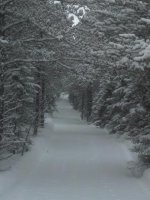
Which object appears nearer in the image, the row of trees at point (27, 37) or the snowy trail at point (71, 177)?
the snowy trail at point (71, 177)

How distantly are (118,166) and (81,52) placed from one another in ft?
17.7

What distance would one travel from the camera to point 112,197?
40.5 ft

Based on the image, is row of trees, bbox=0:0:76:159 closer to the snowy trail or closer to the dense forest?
the dense forest

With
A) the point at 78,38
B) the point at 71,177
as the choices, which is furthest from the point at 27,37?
the point at 71,177

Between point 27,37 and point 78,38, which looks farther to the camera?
point 27,37

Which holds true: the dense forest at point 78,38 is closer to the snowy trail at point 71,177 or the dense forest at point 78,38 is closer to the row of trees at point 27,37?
the row of trees at point 27,37

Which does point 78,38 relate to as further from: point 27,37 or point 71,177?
point 71,177

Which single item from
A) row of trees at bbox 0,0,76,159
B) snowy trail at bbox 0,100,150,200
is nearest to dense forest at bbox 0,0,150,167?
row of trees at bbox 0,0,76,159

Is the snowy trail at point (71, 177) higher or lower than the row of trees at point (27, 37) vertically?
lower

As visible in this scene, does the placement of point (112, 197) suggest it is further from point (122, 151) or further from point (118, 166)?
point (122, 151)

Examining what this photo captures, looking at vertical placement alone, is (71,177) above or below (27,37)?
below

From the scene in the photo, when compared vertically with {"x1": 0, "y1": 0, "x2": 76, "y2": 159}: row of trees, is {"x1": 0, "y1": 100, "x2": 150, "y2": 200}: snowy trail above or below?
below

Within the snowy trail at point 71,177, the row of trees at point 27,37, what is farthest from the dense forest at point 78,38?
the snowy trail at point 71,177

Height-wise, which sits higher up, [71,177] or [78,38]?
[78,38]
